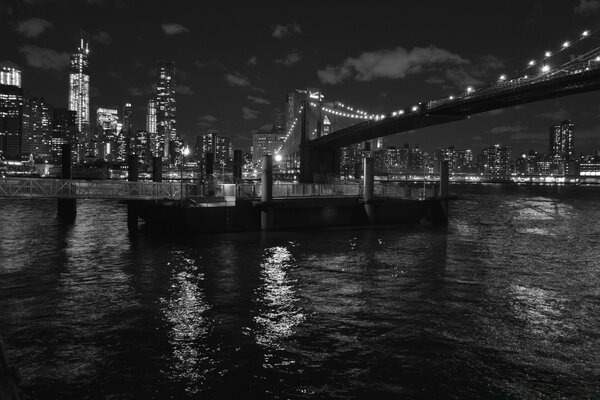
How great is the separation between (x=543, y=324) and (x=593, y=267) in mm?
10577

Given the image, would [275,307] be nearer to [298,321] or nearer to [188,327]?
[298,321]

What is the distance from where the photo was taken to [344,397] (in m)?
8.91

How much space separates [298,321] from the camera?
1320 cm

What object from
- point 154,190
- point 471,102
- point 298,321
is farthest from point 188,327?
point 471,102

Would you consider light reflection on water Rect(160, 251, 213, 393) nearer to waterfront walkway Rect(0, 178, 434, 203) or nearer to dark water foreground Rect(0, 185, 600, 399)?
dark water foreground Rect(0, 185, 600, 399)

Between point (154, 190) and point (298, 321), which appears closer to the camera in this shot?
point (298, 321)

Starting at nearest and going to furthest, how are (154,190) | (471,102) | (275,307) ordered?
(275,307), (154,190), (471,102)

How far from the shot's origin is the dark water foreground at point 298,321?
951 centimetres

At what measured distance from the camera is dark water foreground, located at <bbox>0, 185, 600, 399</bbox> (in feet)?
31.2

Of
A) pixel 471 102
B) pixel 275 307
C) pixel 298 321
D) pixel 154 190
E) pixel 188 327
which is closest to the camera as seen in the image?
pixel 188 327

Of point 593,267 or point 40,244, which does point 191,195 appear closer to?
point 40,244

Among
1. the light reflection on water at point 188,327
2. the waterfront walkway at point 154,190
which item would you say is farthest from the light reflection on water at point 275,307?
the waterfront walkway at point 154,190

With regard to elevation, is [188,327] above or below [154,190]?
below

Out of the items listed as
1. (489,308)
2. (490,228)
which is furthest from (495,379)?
(490,228)
